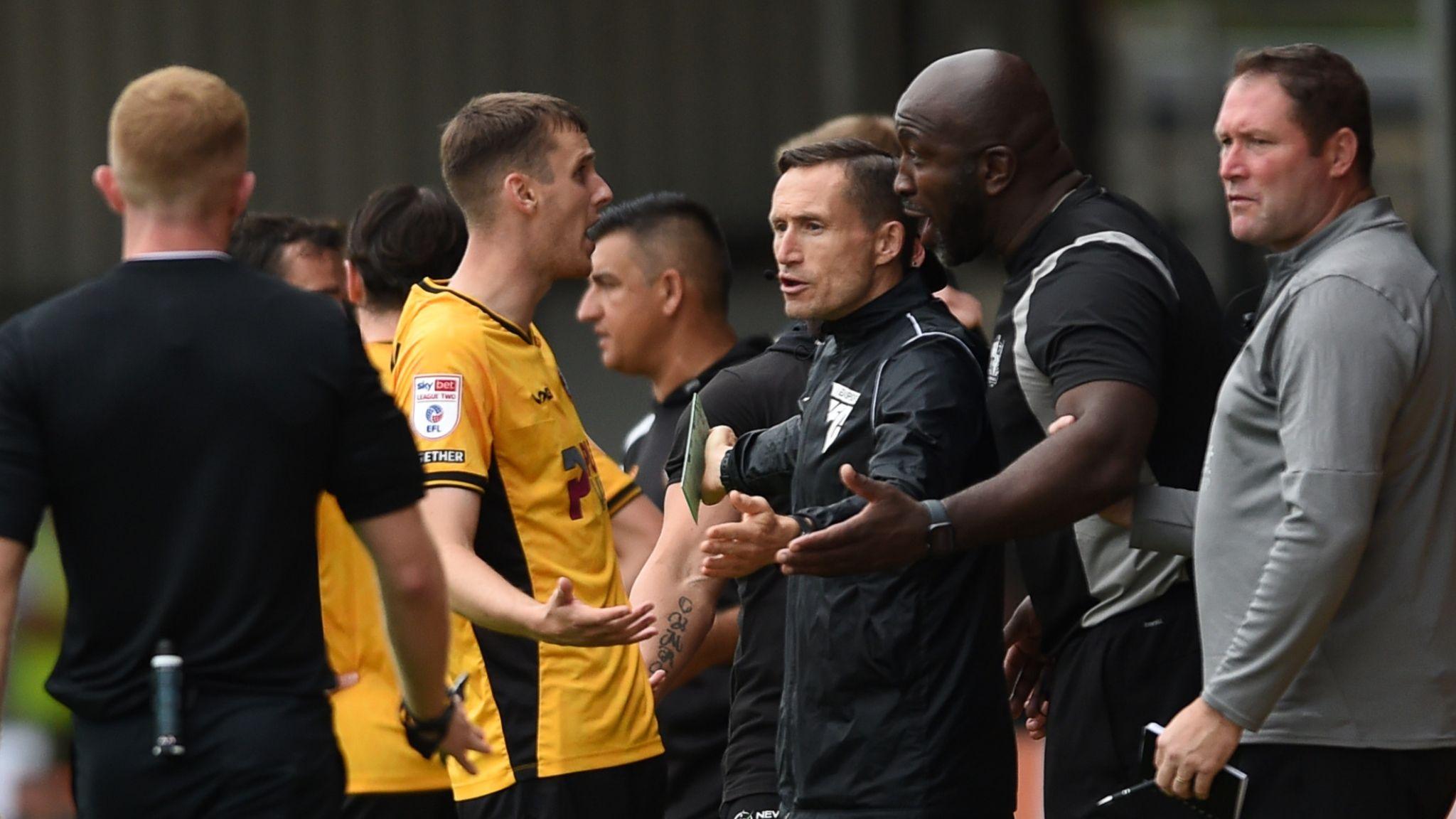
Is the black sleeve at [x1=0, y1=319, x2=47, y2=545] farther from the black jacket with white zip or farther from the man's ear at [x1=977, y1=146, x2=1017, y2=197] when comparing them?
the man's ear at [x1=977, y1=146, x2=1017, y2=197]

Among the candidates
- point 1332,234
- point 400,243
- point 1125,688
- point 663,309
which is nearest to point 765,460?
point 1125,688

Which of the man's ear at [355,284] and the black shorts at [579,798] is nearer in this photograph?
the black shorts at [579,798]

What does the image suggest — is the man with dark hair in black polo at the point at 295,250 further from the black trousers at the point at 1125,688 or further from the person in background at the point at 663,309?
the black trousers at the point at 1125,688

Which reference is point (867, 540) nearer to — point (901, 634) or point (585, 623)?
point (901, 634)

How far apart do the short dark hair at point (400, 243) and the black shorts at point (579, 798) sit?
1.47m

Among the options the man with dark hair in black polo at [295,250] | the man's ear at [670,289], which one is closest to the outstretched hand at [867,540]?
the man's ear at [670,289]

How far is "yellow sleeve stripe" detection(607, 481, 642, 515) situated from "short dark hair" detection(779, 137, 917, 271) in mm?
1098

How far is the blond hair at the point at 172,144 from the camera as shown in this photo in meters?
3.12

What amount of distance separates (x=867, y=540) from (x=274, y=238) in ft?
9.48

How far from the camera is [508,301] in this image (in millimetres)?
4305

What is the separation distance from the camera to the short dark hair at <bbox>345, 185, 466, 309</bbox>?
5.08 meters

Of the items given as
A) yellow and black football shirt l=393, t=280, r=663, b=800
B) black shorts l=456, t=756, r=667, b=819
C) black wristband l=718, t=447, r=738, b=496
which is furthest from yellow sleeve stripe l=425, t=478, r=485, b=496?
black shorts l=456, t=756, r=667, b=819

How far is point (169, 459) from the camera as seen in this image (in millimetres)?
3047

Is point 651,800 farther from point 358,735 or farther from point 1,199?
point 1,199
